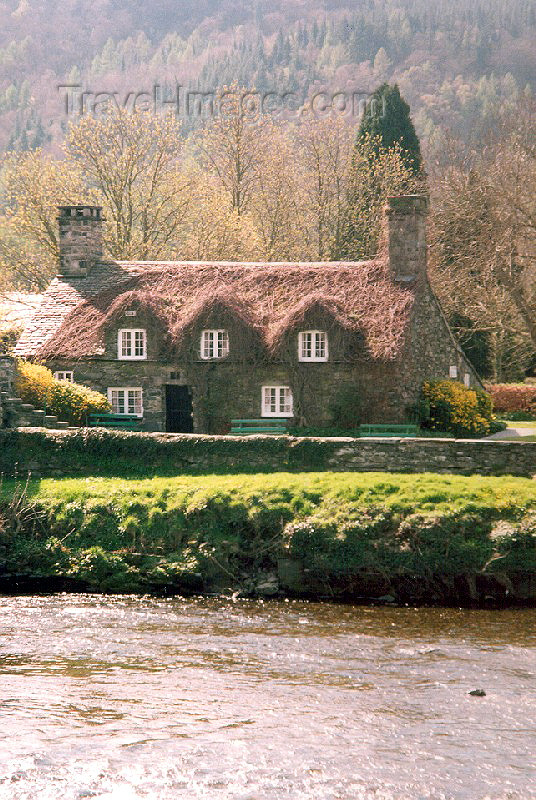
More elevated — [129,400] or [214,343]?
[214,343]

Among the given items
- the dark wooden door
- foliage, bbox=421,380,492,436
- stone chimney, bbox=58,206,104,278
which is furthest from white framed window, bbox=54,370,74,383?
foliage, bbox=421,380,492,436

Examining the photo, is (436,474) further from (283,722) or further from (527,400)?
(527,400)

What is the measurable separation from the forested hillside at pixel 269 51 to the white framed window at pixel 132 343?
67.3 meters

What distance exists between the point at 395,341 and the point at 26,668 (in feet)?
62.5

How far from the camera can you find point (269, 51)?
146 meters

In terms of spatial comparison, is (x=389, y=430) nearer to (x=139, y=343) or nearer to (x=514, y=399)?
(x=139, y=343)

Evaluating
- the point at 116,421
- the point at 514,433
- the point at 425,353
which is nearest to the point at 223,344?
the point at 116,421

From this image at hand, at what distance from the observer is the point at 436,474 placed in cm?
2803

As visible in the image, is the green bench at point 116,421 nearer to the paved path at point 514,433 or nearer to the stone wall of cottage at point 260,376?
the stone wall of cottage at point 260,376

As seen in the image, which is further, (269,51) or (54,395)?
(269,51)

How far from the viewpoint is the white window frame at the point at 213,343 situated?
3694cm

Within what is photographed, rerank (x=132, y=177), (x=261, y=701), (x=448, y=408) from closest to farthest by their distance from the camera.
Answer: (x=261, y=701)
(x=448, y=408)
(x=132, y=177)

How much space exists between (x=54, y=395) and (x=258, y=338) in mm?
7014

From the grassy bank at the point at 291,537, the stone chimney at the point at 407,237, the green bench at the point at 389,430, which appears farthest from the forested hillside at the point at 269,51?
the grassy bank at the point at 291,537
